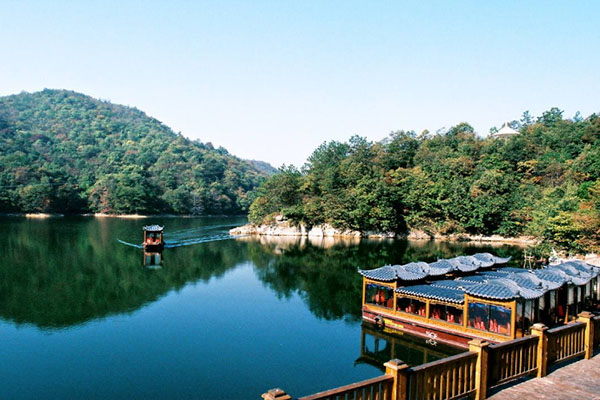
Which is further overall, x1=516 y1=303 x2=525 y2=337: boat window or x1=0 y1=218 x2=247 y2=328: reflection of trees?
x1=0 y1=218 x2=247 y2=328: reflection of trees

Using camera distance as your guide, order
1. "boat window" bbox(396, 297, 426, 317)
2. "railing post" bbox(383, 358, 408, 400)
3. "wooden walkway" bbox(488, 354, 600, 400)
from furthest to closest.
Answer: "boat window" bbox(396, 297, 426, 317), "wooden walkway" bbox(488, 354, 600, 400), "railing post" bbox(383, 358, 408, 400)

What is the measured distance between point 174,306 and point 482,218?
31461 mm

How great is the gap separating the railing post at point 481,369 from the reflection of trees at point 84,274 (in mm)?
13012

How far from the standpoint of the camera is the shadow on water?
16234 millimetres

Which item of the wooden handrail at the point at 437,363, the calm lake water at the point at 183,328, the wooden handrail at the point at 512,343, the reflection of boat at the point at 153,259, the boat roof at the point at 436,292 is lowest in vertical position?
the calm lake water at the point at 183,328

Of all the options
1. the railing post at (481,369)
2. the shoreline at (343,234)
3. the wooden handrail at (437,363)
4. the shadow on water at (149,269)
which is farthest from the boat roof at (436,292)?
the shoreline at (343,234)

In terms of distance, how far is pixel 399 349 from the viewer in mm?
11844

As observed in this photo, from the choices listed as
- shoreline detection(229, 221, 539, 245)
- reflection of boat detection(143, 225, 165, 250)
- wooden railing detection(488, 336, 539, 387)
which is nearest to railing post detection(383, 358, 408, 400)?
wooden railing detection(488, 336, 539, 387)

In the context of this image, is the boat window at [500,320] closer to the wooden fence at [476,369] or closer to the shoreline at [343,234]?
the wooden fence at [476,369]

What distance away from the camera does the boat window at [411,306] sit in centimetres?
1280

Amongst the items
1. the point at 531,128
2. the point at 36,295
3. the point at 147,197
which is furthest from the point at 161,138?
the point at 36,295

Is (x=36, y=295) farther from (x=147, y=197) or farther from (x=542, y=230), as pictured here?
(x=147, y=197)

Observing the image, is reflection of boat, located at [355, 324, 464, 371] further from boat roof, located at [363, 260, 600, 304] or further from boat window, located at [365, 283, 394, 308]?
boat roof, located at [363, 260, 600, 304]

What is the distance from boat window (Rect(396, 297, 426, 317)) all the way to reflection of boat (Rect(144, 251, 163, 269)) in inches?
612
